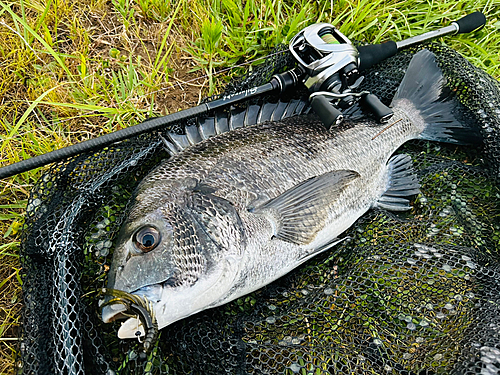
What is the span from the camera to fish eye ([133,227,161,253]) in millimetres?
1783

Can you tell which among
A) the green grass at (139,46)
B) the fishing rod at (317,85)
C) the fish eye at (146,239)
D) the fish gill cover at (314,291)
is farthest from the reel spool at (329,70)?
the fish eye at (146,239)

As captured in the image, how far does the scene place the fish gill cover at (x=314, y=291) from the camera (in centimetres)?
194

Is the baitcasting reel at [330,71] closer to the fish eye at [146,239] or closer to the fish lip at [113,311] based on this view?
the fish eye at [146,239]

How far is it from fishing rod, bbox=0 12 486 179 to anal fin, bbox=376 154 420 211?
16.3 inches

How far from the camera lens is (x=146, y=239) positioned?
71.1 inches

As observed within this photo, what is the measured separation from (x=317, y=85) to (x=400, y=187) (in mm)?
987

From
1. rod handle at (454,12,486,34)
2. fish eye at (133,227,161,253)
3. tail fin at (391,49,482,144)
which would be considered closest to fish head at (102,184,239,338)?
fish eye at (133,227,161,253)

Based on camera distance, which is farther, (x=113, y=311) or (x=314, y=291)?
(x=314, y=291)

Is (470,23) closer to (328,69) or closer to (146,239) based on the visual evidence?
(328,69)

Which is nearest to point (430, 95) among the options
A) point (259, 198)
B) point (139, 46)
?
point (259, 198)

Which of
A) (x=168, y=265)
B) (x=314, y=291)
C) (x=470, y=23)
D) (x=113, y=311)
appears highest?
(x=470, y=23)

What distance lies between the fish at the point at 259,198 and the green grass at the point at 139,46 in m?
0.91

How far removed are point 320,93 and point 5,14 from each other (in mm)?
2951

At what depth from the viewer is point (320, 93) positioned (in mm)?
2412
